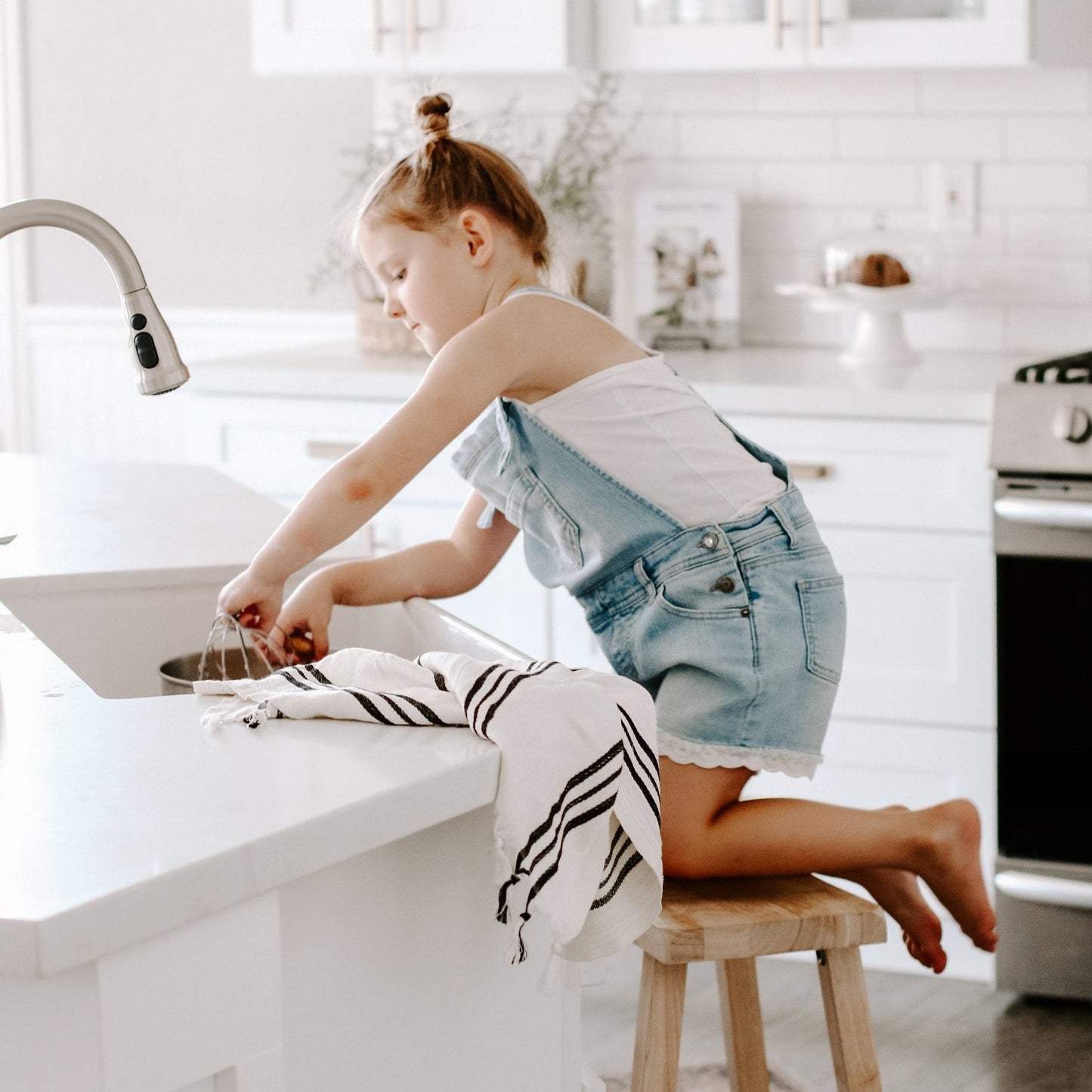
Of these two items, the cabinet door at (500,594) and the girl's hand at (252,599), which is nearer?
the girl's hand at (252,599)

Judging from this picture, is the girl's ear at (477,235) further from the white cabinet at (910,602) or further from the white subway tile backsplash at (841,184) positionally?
the white subway tile backsplash at (841,184)

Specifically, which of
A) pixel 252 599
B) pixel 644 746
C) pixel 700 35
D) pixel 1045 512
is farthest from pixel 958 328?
pixel 644 746

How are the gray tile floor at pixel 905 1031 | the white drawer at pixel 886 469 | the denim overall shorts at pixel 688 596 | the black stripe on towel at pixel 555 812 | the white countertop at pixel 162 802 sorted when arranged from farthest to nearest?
1. the white drawer at pixel 886 469
2. the gray tile floor at pixel 905 1031
3. the denim overall shorts at pixel 688 596
4. the black stripe on towel at pixel 555 812
5. the white countertop at pixel 162 802

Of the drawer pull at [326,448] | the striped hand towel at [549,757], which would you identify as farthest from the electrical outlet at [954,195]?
the striped hand towel at [549,757]

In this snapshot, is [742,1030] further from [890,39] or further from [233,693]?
[890,39]

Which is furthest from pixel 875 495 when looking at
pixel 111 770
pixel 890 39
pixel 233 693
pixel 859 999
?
pixel 111 770

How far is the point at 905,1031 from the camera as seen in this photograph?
98.8 inches

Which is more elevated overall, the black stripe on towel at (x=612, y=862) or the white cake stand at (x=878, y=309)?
the white cake stand at (x=878, y=309)

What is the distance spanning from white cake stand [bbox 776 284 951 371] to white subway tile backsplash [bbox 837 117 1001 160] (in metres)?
0.34

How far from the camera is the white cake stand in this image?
2969mm

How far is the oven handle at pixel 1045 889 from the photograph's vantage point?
2467mm

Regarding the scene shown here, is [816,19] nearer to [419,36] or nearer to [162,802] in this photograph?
[419,36]

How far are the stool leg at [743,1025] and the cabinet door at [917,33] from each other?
1.75m

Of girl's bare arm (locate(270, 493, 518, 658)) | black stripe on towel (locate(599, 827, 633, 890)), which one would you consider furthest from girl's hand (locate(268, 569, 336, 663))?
black stripe on towel (locate(599, 827, 633, 890))
